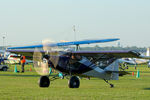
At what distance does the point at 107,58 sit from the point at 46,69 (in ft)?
12.3

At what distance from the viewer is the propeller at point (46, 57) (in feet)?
59.7

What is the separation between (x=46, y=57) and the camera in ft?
59.7

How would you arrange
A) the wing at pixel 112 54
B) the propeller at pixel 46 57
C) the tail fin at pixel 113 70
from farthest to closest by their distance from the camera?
the tail fin at pixel 113 70 → the propeller at pixel 46 57 → the wing at pixel 112 54

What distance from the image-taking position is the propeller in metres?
18.2

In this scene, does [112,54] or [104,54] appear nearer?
[112,54]

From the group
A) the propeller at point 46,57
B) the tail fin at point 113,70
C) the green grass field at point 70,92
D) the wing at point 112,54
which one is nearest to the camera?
the green grass field at point 70,92

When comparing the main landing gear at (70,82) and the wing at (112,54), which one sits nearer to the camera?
the wing at (112,54)

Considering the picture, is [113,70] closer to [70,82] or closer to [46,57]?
[70,82]

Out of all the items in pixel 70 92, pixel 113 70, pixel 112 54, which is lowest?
pixel 70 92

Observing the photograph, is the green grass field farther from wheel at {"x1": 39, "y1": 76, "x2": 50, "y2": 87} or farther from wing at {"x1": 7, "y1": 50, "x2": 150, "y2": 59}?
wing at {"x1": 7, "y1": 50, "x2": 150, "y2": 59}

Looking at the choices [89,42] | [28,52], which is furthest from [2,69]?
[28,52]

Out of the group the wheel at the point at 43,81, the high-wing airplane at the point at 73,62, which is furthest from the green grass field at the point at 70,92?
the high-wing airplane at the point at 73,62

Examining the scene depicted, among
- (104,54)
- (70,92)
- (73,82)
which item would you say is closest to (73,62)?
(73,82)

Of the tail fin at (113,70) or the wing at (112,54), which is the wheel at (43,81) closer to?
the wing at (112,54)
